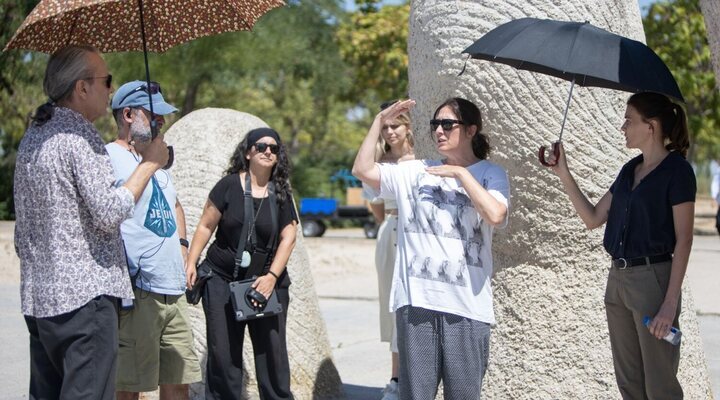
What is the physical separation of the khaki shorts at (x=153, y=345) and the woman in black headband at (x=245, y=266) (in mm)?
302

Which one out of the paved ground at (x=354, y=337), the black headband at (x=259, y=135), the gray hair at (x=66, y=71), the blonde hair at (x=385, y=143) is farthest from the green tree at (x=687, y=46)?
the gray hair at (x=66, y=71)

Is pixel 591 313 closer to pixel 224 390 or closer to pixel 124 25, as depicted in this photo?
pixel 224 390

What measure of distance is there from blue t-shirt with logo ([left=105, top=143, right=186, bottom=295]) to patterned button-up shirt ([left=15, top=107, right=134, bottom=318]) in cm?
102

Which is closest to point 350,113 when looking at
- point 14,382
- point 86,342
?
point 14,382

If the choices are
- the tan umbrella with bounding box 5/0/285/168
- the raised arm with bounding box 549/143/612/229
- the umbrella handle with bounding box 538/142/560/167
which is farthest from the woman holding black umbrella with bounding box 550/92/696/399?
the tan umbrella with bounding box 5/0/285/168

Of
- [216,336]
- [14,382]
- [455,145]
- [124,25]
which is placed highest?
[124,25]

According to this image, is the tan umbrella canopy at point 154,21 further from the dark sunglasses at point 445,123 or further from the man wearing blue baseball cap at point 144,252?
the dark sunglasses at point 445,123

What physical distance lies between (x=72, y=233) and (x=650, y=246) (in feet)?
7.51

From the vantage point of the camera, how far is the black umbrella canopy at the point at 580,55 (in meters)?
4.19

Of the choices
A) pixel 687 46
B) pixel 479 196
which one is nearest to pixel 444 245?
pixel 479 196

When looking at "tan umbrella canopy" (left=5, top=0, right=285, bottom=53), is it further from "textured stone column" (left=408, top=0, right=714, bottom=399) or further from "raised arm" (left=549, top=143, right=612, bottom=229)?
"raised arm" (left=549, top=143, right=612, bottom=229)

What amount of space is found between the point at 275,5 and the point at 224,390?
82.4 inches

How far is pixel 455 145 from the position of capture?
4.41 meters

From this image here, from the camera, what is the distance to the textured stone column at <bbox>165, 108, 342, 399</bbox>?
6.56 metres
